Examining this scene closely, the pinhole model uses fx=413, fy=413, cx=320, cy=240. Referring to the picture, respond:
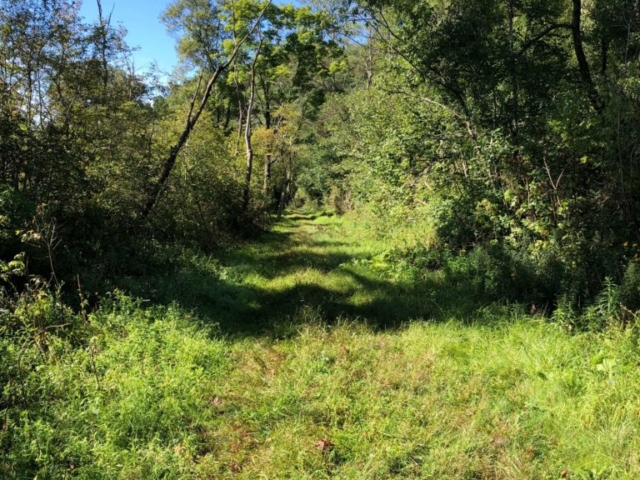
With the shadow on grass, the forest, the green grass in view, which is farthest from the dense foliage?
the green grass

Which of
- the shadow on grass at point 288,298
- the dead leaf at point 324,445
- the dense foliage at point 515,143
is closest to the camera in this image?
the dead leaf at point 324,445

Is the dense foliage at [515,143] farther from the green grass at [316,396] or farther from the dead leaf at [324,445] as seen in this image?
the dead leaf at [324,445]

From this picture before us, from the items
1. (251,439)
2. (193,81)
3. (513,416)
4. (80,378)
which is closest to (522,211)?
(513,416)

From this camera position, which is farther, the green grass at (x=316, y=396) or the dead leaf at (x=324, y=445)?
the dead leaf at (x=324, y=445)

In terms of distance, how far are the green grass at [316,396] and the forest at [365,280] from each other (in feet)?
0.08

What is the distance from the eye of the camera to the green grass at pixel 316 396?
3.00 metres

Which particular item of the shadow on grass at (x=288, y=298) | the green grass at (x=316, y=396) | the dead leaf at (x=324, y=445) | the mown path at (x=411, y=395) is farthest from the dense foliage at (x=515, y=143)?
the dead leaf at (x=324, y=445)

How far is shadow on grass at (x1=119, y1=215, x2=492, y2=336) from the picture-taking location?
5.86m

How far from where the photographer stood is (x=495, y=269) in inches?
252

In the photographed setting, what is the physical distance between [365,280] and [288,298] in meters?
1.69

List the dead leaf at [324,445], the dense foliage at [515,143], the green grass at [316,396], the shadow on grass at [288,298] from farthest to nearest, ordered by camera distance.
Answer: the shadow on grass at [288,298], the dense foliage at [515,143], the dead leaf at [324,445], the green grass at [316,396]

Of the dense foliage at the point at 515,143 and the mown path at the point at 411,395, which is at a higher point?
the dense foliage at the point at 515,143

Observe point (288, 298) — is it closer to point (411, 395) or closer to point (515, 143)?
point (411, 395)

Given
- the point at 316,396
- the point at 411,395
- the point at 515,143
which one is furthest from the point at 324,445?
the point at 515,143
